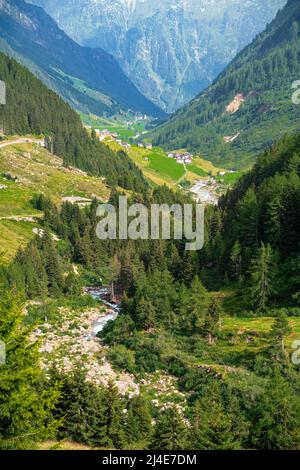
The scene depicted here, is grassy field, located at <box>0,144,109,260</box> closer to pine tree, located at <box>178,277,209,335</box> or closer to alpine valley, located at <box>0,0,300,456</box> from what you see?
alpine valley, located at <box>0,0,300,456</box>

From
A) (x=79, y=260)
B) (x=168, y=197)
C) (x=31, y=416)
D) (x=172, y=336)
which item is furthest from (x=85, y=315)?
(x=168, y=197)

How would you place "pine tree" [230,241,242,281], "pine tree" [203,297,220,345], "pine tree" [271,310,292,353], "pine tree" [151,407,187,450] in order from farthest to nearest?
"pine tree" [230,241,242,281] < "pine tree" [203,297,220,345] < "pine tree" [271,310,292,353] < "pine tree" [151,407,187,450]

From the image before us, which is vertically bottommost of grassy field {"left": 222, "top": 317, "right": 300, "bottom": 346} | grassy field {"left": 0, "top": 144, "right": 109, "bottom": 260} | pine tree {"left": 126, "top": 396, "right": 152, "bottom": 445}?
pine tree {"left": 126, "top": 396, "right": 152, "bottom": 445}

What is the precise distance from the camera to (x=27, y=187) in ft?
524

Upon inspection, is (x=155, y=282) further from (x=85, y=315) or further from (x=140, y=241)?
(x=140, y=241)

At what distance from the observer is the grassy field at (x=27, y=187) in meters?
129

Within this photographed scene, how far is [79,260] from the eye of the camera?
129875 millimetres

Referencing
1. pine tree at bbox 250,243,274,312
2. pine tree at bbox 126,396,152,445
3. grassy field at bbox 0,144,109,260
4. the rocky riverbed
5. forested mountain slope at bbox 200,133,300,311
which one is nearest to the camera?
pine tree at bbox 126,396,152,445

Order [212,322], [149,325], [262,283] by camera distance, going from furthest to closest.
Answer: [149,325] → [262,283] → [212,322]

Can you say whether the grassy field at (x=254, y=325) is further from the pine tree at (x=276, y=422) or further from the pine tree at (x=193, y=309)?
the pine tree at (x=276, y=422)

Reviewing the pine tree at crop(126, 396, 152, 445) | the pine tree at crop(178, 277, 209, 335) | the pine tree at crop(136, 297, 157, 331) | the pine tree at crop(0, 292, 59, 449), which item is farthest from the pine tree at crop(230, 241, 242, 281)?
the pine tree at crop(0, 292, 59, 449)

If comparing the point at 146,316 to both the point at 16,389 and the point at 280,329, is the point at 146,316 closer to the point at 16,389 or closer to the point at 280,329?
the point at 280,329

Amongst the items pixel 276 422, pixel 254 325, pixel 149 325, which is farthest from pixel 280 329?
pixel 149 325

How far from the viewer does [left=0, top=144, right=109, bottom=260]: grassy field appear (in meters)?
129
